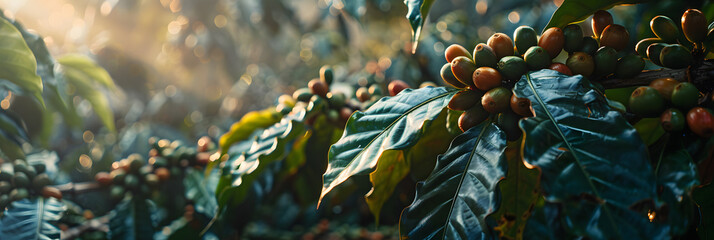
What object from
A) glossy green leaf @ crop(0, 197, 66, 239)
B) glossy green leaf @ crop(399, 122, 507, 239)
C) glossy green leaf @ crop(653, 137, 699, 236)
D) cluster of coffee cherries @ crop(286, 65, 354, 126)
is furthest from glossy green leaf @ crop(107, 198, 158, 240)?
glossy green leaf @ crop(653, 137, 699, 236)

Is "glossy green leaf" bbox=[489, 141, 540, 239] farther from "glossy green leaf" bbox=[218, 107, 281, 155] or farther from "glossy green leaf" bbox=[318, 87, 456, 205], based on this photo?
"glossy green leaf" bbox=[218, 107, 281, 155]

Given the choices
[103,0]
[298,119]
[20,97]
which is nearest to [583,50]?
[298,119]

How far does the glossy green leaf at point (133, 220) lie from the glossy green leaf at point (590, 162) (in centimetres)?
109

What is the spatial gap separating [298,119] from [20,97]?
1138mm

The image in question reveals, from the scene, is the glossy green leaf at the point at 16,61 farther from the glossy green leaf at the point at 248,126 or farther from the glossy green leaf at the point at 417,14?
the glossy green leaf at the point at 417,14

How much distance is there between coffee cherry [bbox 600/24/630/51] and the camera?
63 centimetres

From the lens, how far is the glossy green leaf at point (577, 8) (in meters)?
0.65

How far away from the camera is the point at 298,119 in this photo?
2.62 ft

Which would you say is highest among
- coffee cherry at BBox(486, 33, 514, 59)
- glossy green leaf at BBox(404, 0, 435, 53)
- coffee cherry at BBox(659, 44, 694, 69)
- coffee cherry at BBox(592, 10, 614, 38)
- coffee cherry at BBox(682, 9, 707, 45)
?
glossy green leaf at BBox(404, 0, 435, 53)

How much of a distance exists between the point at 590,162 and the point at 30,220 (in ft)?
3.95

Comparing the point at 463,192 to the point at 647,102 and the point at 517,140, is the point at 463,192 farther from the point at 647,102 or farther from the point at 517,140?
the point at 647,102

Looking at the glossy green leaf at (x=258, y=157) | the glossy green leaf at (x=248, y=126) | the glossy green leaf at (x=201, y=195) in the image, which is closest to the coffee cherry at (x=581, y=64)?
the glossy green leaf at (x=258, y=157)

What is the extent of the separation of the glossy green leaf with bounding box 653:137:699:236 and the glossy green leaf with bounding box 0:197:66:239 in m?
1.21

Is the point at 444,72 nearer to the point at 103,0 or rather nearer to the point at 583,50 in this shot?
the point at 583,50
